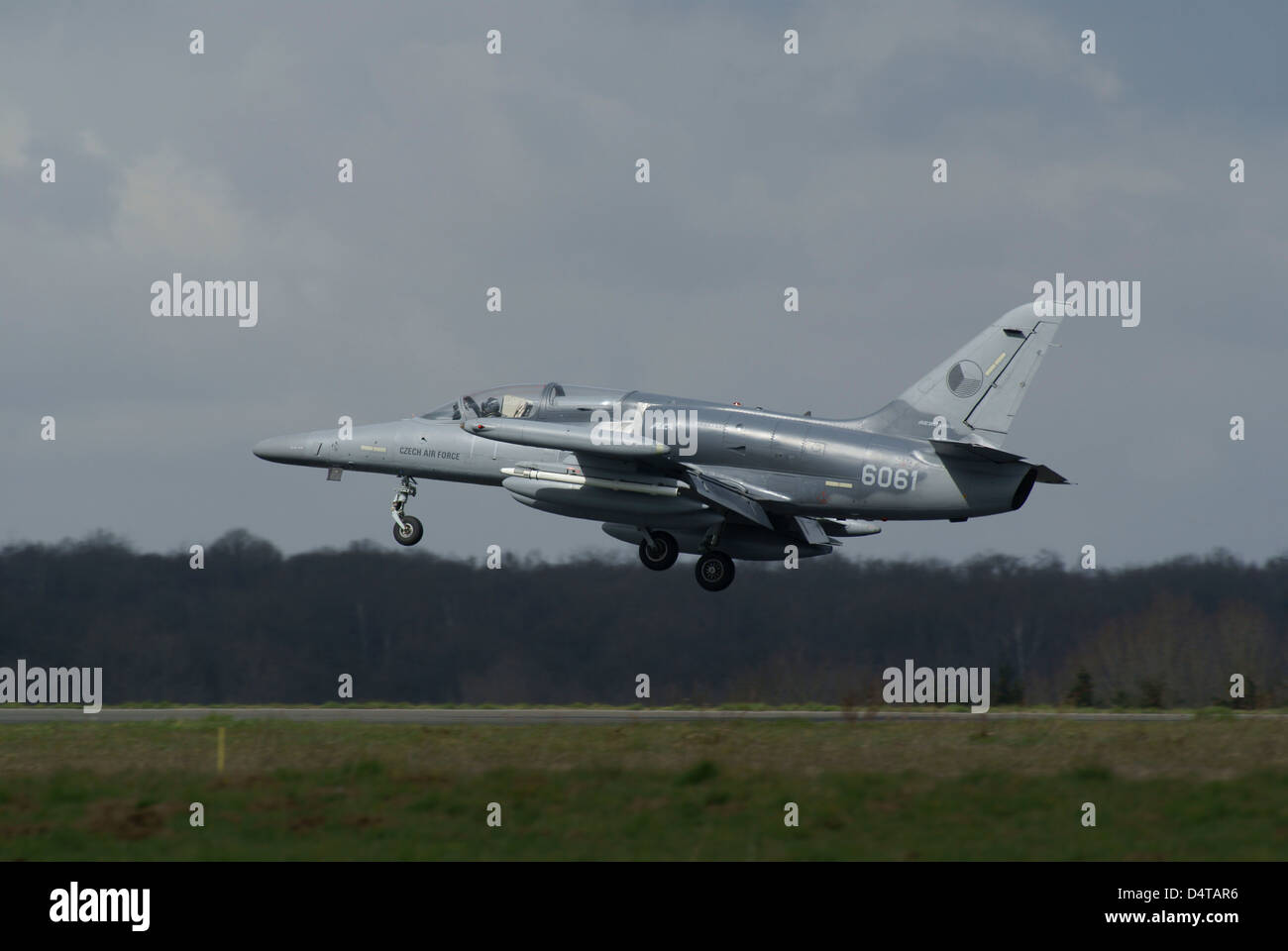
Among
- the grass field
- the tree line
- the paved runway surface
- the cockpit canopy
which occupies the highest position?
the cockpit canopy

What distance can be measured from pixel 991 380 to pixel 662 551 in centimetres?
671

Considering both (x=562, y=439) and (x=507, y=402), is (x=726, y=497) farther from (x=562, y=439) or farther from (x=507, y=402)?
(x=507, y=402)

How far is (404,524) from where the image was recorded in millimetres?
29359

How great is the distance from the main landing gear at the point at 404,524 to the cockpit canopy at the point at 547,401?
2.45m

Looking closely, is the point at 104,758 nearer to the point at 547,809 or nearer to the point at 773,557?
the point at 547,809

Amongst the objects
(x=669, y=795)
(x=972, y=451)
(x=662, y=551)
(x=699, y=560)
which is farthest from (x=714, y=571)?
(x=669, y=795)

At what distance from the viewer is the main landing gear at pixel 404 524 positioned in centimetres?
2933

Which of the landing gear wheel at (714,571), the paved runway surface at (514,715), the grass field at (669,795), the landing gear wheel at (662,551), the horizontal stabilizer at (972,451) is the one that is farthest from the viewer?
the landing gear wheel at (662,551)

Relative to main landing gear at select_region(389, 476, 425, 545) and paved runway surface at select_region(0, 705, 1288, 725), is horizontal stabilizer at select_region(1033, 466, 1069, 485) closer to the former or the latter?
paved runway surface at select_region(0, 705, 1288, 725)

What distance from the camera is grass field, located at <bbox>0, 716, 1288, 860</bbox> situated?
13086 mm

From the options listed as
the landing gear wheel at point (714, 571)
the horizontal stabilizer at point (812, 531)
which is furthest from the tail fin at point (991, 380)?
the landing gear wheel at point (714, 571)

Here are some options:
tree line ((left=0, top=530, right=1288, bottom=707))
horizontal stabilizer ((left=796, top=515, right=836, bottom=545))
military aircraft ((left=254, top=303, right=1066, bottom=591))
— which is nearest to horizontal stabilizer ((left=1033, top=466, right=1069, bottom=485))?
military aircraft ((left=254, top=303, right=1066, bottom=591))

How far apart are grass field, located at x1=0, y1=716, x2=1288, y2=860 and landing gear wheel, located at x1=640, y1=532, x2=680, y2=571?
8599 mm

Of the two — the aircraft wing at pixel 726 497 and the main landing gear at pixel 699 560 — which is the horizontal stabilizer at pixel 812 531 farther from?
the main landing gear at pixel 699 560
